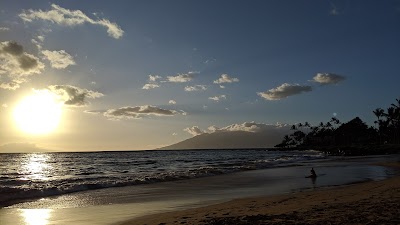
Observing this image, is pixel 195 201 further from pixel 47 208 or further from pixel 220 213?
pixel 47 208

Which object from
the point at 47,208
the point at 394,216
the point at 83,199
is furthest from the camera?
the point at 83,199

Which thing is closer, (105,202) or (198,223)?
(198,223)

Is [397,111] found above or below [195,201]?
above

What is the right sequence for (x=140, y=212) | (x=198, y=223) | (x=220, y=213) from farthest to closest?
(x=140, y=212) < (x=220, y=213) < (x=198, y=223)

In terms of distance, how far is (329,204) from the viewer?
12422mm

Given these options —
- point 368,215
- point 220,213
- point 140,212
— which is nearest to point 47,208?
point 140,212

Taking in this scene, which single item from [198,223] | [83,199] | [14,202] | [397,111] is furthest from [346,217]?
[397,111]

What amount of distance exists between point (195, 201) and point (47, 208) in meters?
6.60

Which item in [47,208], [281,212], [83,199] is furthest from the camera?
[83,199]

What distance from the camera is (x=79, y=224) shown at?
37.7ft

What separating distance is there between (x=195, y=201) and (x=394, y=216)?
9.40m

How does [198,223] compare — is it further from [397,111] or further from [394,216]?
[397,111]

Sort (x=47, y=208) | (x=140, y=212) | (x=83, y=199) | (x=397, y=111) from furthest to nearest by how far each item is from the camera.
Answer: (x=397, y=111) < (x=83, y=199) < (x=47, y=208) < (x=140, y=212)

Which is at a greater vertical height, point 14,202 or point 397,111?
point 397,111
